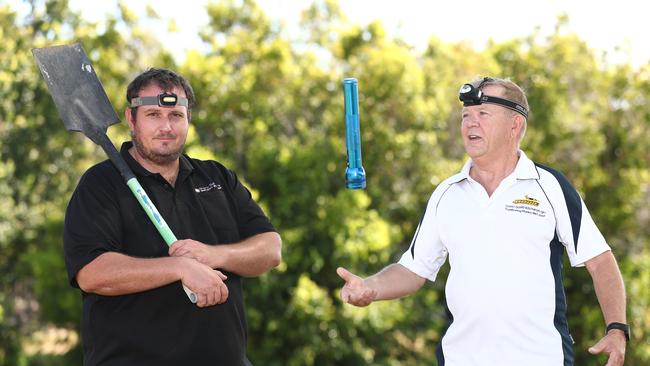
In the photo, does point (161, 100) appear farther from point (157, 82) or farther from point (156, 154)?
point (156, 154)

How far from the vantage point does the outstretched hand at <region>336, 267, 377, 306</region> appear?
12.7 ft

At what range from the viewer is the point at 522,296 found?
3689 mm

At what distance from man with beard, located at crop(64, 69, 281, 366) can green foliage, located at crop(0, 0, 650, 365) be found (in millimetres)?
11920

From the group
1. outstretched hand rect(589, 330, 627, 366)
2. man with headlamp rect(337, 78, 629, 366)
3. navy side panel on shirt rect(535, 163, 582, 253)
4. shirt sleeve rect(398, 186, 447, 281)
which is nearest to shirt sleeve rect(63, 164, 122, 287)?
man with headlamp rect(337, 78, 629, 366)

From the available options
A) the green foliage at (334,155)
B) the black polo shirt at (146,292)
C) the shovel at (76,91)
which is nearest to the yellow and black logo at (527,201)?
the black polo shirt at (146,292)

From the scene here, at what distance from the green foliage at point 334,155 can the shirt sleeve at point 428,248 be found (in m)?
11.8

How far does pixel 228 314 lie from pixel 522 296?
47.5 inches

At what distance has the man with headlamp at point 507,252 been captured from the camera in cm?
369

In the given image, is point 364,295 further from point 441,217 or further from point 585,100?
point 585,100

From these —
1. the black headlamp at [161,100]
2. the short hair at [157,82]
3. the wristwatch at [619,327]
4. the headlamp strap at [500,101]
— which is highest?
the short hair at [157,82]

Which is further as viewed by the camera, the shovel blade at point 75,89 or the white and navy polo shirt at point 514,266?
the shovel blade at point 75,89

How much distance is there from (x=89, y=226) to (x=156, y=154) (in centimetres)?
45

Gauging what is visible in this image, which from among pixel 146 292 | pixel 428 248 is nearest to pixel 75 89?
pixel 146 292

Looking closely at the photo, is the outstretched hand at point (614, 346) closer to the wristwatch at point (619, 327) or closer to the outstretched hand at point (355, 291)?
the wristwatch at point (619, 327)
